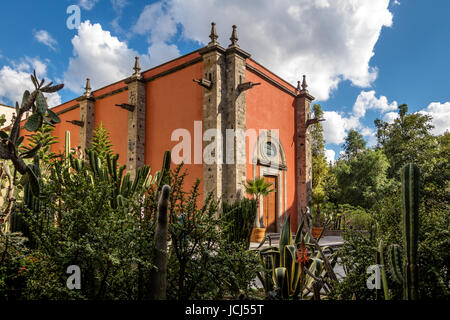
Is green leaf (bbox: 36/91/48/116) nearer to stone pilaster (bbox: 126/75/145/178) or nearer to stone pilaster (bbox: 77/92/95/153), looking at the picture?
stone pilaster (bbox: 126/75/145/178)

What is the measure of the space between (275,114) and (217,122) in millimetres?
3691

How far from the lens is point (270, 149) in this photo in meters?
13.6

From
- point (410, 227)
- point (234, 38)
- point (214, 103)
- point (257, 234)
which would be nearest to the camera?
point (410, 227)

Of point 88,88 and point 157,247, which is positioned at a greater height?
point 88,88

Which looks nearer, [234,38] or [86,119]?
[234,38]

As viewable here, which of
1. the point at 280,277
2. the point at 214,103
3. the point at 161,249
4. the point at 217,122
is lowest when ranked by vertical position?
the point at 280,277

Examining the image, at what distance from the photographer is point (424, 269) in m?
1.88

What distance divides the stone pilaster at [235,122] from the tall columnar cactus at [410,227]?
31.0 feet

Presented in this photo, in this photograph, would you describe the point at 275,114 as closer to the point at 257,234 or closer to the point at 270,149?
the point at 270,149

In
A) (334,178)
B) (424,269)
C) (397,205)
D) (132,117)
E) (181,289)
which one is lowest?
(181,289)

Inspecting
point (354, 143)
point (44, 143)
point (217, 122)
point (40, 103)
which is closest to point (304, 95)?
point (217, 122)
